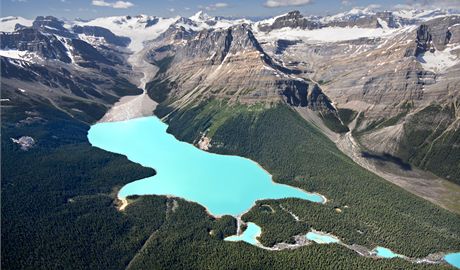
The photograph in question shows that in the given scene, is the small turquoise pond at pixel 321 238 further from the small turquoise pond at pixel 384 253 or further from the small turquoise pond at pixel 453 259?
the small turquoise pond at pixel 453 259

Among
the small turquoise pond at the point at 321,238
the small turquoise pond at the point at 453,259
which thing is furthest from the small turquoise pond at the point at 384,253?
the small turquoise pond at the point at 453,259

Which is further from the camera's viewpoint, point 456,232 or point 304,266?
point 456,232

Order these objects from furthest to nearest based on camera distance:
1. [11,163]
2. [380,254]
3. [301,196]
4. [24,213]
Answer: [11,163] < [301,196] < [24,213] < [380,254]

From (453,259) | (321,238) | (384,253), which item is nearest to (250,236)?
(321,238)

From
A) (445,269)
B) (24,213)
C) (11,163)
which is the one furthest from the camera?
(11,163)

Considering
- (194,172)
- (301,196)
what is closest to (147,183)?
(194,172)

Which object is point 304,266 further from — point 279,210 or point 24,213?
point 24,213

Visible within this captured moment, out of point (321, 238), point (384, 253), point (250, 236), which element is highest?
point (321, 238)

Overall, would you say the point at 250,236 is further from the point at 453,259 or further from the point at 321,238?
the point at 453,259
